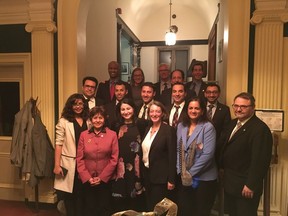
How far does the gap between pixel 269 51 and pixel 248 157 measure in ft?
3.93

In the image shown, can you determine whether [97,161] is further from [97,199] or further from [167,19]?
[167,19]

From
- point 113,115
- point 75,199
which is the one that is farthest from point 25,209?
point 113,115

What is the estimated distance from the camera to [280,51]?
2.78 meters

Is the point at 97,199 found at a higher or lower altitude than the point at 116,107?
lower

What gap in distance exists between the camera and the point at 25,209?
338cm

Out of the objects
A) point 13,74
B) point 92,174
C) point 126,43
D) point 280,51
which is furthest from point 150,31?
point 92,174

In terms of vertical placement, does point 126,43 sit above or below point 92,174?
above

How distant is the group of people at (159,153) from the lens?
2.22 m

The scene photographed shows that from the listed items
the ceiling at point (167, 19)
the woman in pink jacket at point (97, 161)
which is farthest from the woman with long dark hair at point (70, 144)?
the ceiling at point (167, 19)

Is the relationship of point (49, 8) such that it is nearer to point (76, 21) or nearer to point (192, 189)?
point (76, 21)

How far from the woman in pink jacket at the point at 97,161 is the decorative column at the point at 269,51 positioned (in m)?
1.55

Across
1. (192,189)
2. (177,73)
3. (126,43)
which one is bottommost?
(192,189)

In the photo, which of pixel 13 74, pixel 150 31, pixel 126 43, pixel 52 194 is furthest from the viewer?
pixel 150 31

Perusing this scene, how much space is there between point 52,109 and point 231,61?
6.76 feet
